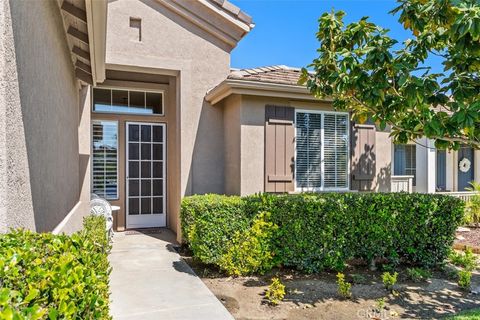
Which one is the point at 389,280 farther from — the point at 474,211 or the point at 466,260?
the point at 474,211

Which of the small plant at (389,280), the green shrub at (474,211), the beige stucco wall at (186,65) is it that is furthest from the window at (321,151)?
the green shrub at (474,211)

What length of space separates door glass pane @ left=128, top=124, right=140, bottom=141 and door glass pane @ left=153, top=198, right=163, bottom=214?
207 centimetres

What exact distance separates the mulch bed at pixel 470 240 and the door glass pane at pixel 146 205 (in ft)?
29.8

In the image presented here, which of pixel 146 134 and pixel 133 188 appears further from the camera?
pixel 146 134

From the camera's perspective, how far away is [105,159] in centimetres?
988

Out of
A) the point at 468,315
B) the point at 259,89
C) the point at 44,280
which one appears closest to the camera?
the point at 44,280

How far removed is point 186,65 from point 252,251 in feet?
17.1

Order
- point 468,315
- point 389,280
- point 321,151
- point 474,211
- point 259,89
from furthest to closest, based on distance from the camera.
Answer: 1. point 474,211
2. point 321,151
3. point 259,89
4. point 389,280
5. point 468,315

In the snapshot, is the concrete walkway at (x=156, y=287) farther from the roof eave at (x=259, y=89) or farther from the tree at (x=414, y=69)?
the tree at (x=414, y=69)

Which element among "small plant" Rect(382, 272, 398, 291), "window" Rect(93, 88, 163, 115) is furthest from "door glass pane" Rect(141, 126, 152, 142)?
"small plant" Rect(382, 272, 398, 291)

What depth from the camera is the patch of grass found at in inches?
171

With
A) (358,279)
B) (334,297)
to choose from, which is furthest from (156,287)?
(358,279)

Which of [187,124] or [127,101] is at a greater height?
[127,101]

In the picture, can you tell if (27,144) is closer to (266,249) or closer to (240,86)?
(266,249)
